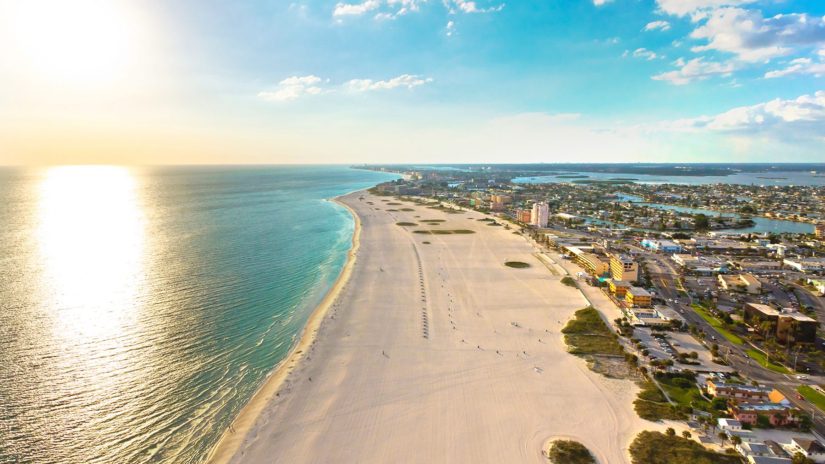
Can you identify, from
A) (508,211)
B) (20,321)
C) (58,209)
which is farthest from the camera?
(508,211)

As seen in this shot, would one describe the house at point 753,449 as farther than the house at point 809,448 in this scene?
No

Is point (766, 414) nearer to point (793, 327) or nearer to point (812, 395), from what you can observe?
point (812, 395)

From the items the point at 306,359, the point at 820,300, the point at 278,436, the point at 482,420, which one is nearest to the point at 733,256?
the point at 820,300

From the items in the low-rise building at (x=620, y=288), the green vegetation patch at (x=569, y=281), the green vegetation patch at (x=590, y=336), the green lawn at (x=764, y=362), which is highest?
the low-rise building at (x=620, y=288)

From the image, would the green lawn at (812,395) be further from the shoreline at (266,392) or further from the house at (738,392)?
the shoreline at (266,392)

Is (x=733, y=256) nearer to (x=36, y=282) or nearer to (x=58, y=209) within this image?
(x=36, y=282)

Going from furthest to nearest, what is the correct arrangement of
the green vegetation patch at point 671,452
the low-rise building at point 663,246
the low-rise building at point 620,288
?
1. the low-rise building at point 663,246
2. the low-rise building at point 620,288
3. the green vegetation patch at point 671,452

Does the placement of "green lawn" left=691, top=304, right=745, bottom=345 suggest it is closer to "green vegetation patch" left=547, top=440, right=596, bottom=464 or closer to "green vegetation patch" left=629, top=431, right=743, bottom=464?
"green vegetation patch" left=629, top=431, right=743, bottom=464

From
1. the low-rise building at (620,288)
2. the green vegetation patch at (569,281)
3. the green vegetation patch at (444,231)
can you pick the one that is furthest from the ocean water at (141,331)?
the low-rise building at (620,288)
